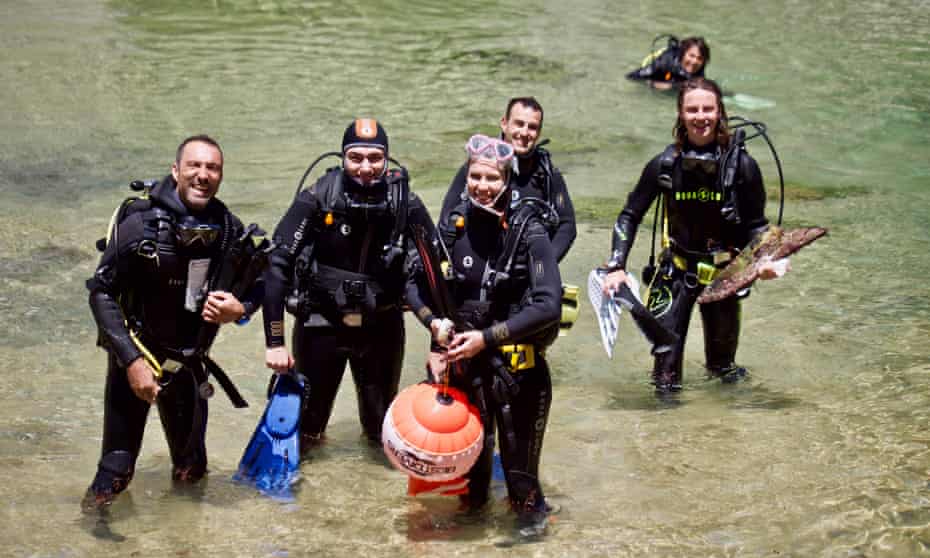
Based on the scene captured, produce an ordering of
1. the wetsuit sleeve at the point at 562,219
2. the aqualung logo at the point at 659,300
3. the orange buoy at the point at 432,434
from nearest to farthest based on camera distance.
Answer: the orange buoy at the point at 432,434, the wetsuit sleeve at the point at 562,219, the aqualung logo at the point at 659,300

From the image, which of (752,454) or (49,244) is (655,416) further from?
(49,244)

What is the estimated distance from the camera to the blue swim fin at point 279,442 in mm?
5879

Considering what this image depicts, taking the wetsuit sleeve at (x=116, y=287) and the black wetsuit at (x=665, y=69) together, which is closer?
the wetsuit sleeve at (x=116, y=287)

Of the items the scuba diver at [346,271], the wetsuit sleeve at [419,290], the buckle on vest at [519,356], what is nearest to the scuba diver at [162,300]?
the scuba diver at [346,271]

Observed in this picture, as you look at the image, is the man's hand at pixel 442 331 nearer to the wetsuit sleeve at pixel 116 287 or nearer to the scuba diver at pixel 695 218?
the wetsuit sleeve at pixel 116 287

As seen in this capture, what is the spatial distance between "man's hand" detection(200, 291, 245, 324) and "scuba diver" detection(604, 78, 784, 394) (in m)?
2.39

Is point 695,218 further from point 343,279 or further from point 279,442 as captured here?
point 279,442

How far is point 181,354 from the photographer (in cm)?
540

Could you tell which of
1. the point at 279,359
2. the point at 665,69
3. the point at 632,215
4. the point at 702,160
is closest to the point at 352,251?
the point at 279,359

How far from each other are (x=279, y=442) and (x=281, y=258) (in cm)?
91

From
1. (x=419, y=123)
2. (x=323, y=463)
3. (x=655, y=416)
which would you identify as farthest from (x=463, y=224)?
(x=419, y=123)

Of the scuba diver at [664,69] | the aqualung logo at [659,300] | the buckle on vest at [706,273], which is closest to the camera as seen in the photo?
the buckle on vest at [706,273]

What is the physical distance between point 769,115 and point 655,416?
9.74m

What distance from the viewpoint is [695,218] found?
6.93 meters
